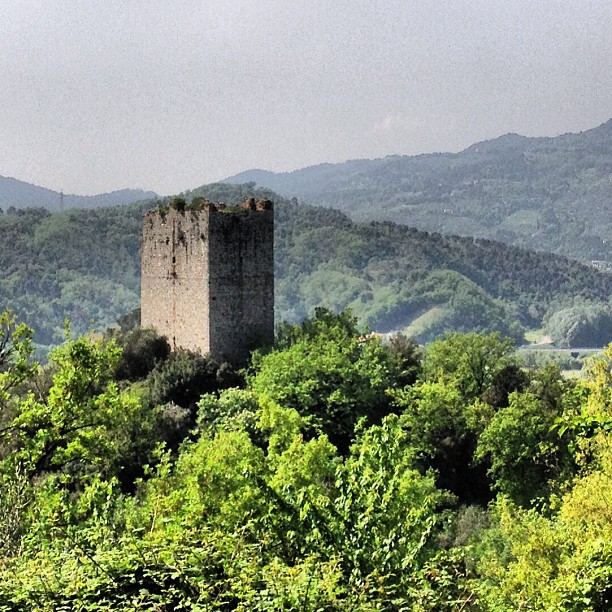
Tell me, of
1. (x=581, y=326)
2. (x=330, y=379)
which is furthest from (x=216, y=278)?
(x=581, y=326)

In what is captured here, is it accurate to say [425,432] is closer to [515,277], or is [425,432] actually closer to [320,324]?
[320,324]

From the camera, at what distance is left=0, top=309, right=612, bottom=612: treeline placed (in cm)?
1192

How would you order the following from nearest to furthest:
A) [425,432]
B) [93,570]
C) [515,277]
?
[93,570], [425,432], [515,277]

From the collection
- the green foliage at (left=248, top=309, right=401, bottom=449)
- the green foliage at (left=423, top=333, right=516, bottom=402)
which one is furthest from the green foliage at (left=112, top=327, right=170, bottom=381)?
the green foliage at (left=423, top=333, right=516, bottom=402)

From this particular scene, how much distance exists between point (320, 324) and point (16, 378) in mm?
19863

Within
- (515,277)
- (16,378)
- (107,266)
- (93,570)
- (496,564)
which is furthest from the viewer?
(515,277)

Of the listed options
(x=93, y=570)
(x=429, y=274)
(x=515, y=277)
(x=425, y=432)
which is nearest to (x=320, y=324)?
(x=425, y=432)

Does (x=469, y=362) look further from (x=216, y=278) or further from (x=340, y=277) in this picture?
(x=340, y=277)

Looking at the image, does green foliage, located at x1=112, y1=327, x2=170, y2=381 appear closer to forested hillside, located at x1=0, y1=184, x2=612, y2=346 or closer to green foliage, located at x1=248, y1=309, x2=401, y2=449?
green foliage, located at x1=248, y1=309, x2=401, y2=449

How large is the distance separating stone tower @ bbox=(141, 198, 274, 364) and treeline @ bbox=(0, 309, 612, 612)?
890 mm

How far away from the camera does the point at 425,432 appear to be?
31844 mm

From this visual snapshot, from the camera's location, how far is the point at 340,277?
536ft

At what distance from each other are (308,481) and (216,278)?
1588cm

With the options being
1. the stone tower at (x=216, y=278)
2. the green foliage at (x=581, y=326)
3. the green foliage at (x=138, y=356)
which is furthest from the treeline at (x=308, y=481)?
the green foliage at (x=581, y=326)
